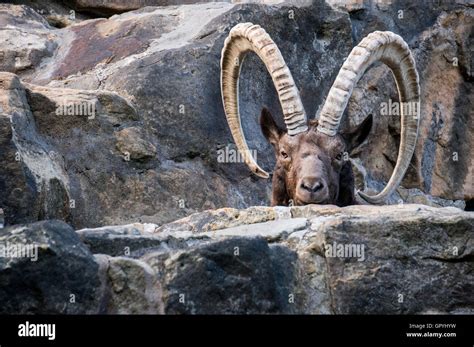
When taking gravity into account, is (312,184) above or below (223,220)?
above

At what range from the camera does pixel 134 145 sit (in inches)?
440

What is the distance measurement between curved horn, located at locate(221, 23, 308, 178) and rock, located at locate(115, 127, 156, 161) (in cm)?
87

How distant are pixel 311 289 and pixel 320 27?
274 inches

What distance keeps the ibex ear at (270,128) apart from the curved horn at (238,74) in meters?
0.28

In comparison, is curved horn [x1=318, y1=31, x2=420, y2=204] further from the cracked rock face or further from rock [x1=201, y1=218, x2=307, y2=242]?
rock [x1=201, y1=218, x2=307, y2=242]

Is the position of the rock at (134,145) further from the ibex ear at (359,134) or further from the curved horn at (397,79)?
the ibex ear at (359,134)

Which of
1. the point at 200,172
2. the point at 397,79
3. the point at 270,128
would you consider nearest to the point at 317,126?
the point at 270,128

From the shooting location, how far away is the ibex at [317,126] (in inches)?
406

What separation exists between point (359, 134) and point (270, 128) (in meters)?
0.85

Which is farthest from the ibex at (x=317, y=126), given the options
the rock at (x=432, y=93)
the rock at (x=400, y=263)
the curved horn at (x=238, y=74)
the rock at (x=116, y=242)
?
the rock at (x=116, y=242)

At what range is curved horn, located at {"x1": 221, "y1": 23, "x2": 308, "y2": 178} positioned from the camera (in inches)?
414

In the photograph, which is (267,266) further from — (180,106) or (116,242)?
(180,106)

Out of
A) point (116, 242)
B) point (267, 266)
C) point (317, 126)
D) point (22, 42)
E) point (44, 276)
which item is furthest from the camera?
point (22, 42)
